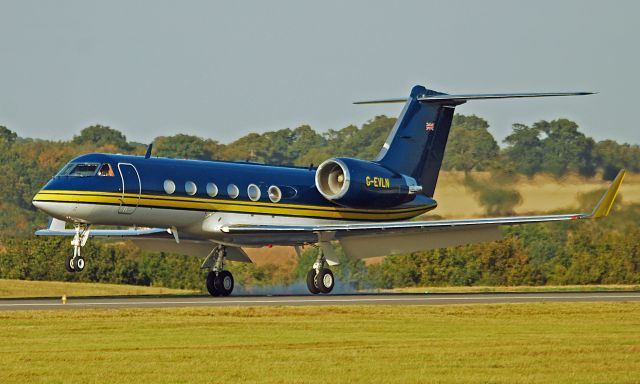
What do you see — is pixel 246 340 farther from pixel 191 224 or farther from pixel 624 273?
pixel 624 273

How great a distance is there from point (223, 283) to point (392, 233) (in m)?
4.76

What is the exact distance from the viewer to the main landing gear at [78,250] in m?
30.1

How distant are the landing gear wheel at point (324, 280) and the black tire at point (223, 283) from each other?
2.43 m

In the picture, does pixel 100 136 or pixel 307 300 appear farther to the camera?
pixel 100 136

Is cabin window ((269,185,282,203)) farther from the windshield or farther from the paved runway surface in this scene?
the windshield

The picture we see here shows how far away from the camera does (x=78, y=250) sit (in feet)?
100

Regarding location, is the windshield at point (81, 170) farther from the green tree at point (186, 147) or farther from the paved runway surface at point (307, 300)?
the green tree at point (186, 147)

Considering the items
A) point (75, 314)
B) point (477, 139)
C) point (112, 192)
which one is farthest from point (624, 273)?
point (477, 139)

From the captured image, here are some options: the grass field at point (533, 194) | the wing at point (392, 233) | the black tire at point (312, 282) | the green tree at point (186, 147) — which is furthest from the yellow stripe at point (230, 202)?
the green tree at point (186, 147)

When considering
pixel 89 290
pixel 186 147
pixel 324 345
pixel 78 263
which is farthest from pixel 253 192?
pixel 186 147

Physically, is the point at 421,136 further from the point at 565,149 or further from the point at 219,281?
the point at 565,149

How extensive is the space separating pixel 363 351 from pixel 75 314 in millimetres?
7579

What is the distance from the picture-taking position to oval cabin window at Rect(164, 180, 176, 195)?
104 ft

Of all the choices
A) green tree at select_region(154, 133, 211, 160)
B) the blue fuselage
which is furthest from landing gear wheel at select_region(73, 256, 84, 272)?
green tree at select_region(154, 133, 211, 160)
